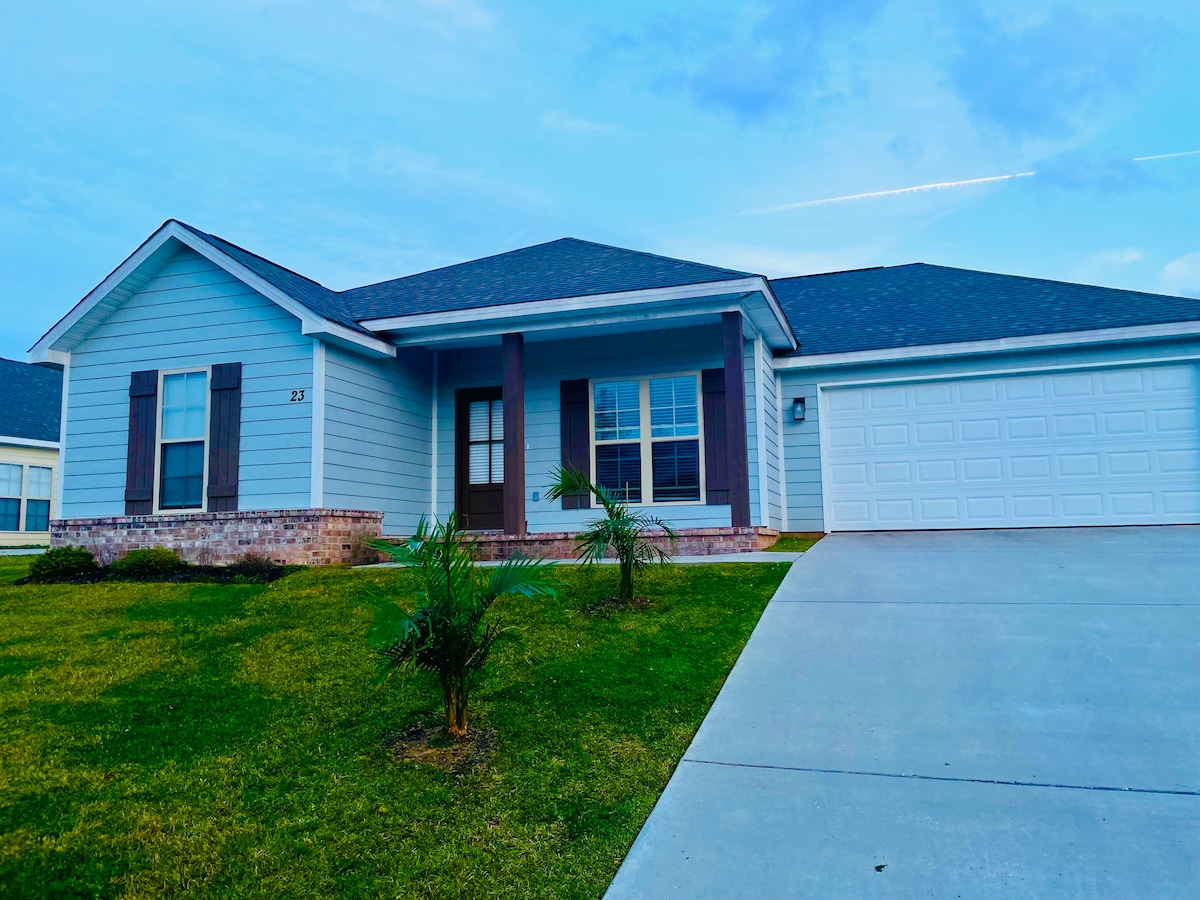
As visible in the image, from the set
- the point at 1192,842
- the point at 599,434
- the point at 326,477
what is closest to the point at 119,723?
the point at 1192,842

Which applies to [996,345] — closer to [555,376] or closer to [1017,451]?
[1017,451]

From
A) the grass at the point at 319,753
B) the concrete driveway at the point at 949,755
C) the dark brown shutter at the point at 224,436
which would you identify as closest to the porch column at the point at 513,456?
the dark brown shutter at the point at 224,436

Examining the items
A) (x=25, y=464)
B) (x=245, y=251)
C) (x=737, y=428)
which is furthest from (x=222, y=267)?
(x=25, y=464)

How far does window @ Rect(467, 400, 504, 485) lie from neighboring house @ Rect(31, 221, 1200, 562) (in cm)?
3

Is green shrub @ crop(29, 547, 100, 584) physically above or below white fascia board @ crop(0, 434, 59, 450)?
below

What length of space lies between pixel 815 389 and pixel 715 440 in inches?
84.2

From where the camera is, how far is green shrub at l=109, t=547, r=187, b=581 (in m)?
9.30

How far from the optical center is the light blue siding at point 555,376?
10883mm

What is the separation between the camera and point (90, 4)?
11.9m

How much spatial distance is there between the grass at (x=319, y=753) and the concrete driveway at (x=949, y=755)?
32 centimetres

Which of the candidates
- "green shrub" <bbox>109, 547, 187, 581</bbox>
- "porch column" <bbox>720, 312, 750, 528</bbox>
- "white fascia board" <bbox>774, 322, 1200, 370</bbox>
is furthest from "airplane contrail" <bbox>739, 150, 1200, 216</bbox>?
"green shrub" <bbox>109, 547, 187, 581</bbox>

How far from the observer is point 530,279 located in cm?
1133

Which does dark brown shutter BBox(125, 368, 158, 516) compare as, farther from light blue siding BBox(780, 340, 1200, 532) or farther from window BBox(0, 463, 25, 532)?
window BBox(0, 463, 25, 532)

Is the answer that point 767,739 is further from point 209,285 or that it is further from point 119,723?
point 209,285
